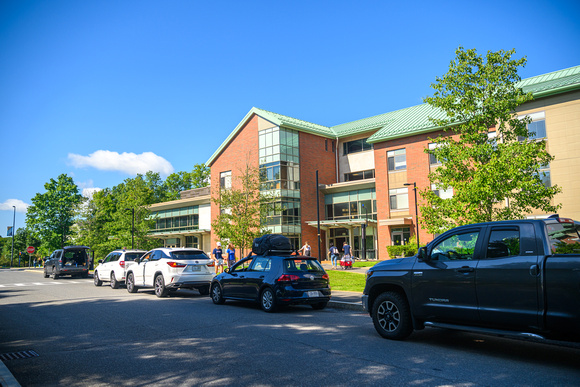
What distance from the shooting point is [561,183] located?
28.1m

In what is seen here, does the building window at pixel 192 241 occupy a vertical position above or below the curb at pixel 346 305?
above

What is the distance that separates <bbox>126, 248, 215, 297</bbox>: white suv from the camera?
49.1ft

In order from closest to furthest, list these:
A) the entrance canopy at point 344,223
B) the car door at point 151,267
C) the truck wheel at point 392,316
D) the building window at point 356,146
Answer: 1. the truck wheel at point 392,316
2. the car door at point 151,267
3. the entrance canopy at point 344,223
4. the building window at point 356,146

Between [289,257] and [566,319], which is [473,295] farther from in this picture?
[289,257]

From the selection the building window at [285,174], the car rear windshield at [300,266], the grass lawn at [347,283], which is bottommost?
the grass lawn at [347,283]

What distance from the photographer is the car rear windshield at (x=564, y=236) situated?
561 centimetres

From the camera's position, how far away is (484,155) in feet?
50.4

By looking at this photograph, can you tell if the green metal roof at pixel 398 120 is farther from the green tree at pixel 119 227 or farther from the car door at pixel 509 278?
the car door at pixel 509 278

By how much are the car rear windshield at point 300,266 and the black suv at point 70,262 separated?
21.6 meters

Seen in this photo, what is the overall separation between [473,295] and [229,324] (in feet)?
16.8

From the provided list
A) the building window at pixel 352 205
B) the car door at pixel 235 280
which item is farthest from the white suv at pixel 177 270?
the building window at pixel 352 205

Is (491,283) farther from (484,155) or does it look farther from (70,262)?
(70,262)

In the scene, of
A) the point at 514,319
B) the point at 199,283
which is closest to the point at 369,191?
the point at 199,283

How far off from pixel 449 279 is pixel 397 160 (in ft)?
105
